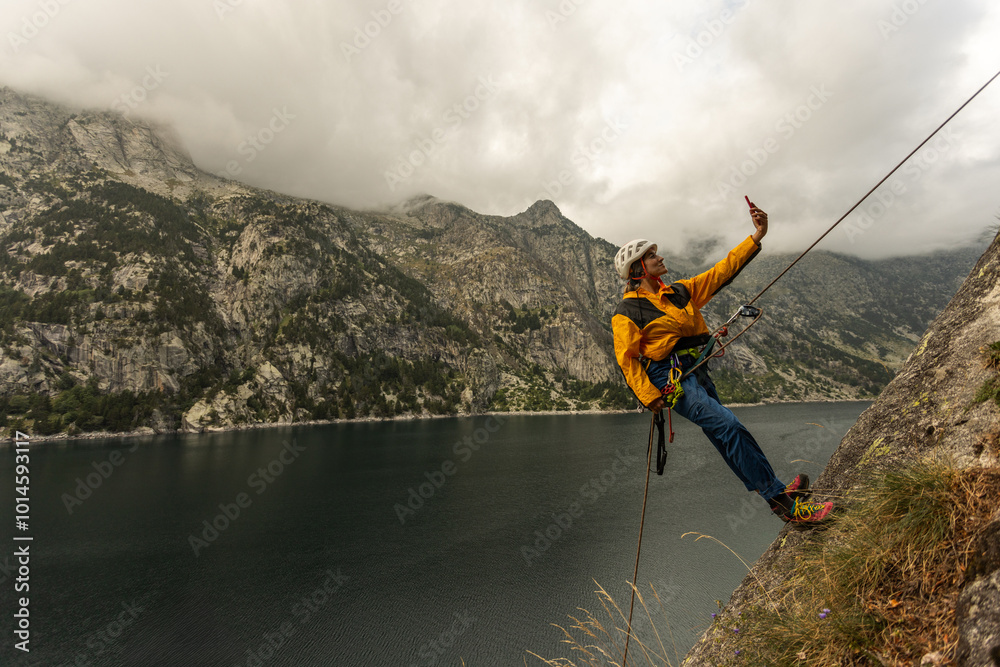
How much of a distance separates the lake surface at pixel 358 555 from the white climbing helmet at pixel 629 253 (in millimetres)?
9473

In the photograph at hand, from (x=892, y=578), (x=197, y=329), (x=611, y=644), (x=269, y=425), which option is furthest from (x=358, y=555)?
(x=197, y=329)

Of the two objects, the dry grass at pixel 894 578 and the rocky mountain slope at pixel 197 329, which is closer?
the dry grass at pixel 894 578

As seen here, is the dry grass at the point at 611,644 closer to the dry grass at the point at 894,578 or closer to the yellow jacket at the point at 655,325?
the dry grass at the point at 894,578

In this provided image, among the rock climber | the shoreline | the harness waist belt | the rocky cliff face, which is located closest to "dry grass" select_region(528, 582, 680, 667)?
the rocky cliff face

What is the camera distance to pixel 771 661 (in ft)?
9.54

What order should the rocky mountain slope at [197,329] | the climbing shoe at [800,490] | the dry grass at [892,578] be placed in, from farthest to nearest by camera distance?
the rocky mountain slope at [197,329], the climbing shoe at [800,490], the dry grass at [892,578]

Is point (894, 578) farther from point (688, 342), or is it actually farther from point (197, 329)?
point (197, 329)

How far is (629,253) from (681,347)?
1273mm

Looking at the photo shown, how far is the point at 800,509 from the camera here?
3883mm

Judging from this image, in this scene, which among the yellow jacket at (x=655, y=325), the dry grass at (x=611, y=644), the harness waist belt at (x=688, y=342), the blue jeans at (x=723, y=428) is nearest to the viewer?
the dry grass at (x=611, y=644)

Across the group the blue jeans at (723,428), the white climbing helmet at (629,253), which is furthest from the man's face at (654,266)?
the blue jeans at (723,428)

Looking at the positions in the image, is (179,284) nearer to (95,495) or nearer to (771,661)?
(95,495)

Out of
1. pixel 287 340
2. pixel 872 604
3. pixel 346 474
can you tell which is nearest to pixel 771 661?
pixel 872 604

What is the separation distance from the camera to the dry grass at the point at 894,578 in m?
2.28
